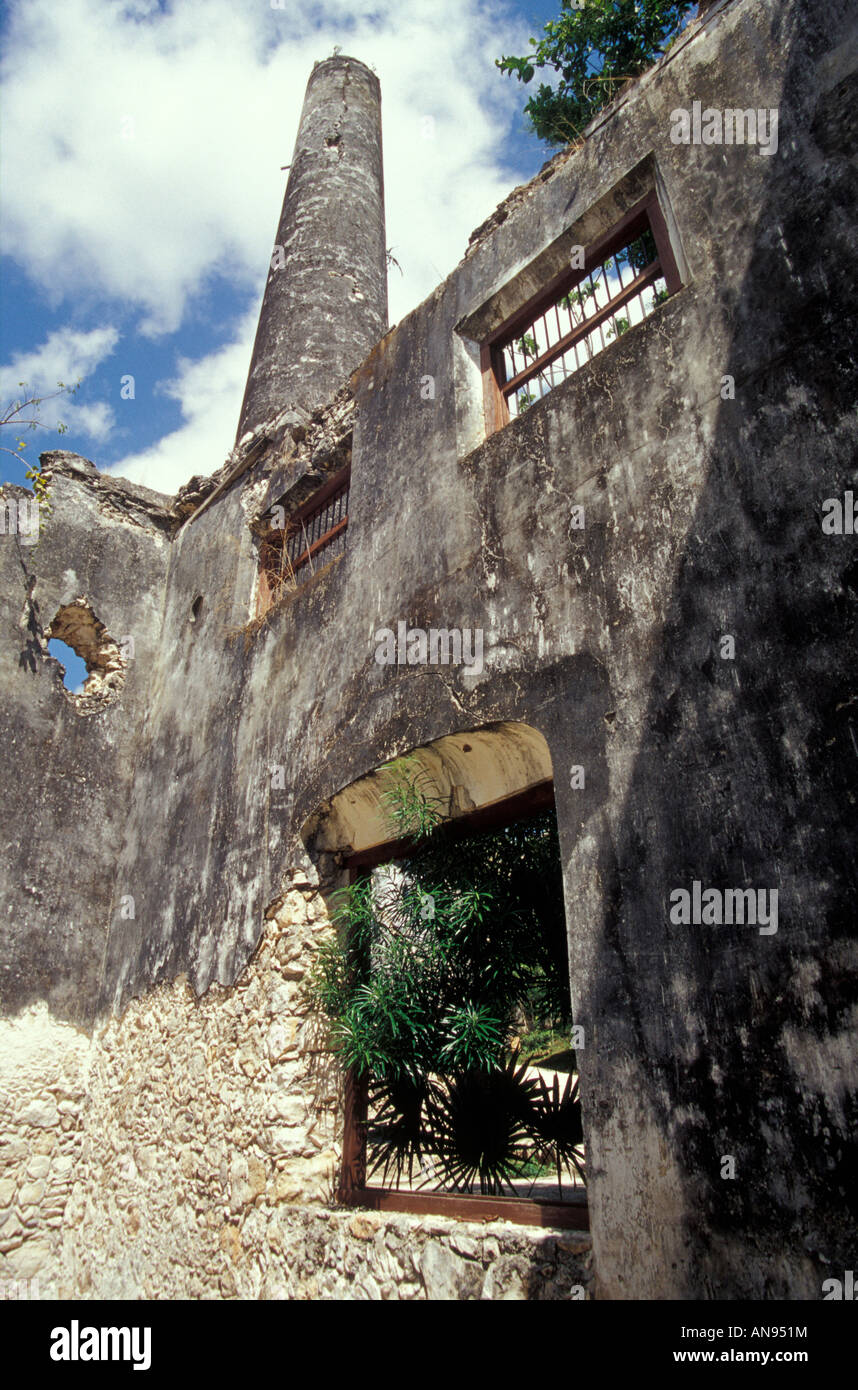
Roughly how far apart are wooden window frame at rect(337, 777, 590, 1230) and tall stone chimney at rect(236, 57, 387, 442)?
645 cm

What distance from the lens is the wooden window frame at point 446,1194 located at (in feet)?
11.1

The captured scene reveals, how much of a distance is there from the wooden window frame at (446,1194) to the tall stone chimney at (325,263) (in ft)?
21.2

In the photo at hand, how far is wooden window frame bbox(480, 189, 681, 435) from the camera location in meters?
4.14

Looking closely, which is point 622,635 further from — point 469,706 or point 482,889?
point 482,889

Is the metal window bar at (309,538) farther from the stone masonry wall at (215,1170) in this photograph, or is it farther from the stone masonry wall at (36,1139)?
the stone masonry wall at (36,1139)

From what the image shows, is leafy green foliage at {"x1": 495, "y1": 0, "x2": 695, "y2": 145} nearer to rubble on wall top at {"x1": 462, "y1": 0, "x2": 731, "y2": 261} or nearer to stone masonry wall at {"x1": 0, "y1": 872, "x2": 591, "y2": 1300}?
rubble on wall top at {"x1": 462, "y1": 0, "x2": 731, "y2": 261}

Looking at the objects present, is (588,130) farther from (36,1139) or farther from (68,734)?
(36,1139)

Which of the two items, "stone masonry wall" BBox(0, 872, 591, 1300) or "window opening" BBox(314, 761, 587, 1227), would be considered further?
"window opening" BBox(314, 761, 587, 1227)

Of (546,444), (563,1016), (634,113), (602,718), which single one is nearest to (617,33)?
(634,113)

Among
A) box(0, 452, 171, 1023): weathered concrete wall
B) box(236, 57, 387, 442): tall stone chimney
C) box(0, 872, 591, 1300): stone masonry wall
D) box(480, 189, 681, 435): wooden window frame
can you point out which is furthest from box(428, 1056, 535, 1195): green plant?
box(236, 57, 387, 442): tall stone chimney

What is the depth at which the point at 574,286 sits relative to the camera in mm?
4848

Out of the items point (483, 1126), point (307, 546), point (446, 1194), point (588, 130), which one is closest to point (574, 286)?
point (588, 130)

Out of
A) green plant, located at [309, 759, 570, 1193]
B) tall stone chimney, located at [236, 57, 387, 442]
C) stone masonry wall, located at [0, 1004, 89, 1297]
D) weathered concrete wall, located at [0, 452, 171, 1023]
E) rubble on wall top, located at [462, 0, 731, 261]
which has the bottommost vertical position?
stone masonry wall, located at [0, 1004, 89, 1297]

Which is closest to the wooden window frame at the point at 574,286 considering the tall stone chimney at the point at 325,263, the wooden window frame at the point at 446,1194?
the wooden window frame at the point at 446,1194
